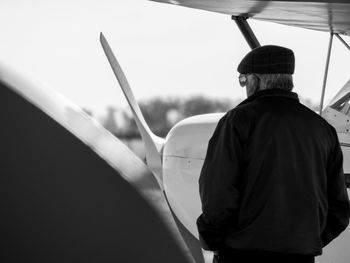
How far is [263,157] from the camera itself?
81.1 inches

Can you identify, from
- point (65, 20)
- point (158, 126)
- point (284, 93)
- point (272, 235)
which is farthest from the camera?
point (65, 20)

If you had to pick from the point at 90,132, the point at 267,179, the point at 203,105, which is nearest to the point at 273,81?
the point at 267,179

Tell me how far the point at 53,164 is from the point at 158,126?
2881cm

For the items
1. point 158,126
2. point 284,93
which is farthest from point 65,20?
point 284,93

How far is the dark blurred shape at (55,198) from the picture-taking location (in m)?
0.66

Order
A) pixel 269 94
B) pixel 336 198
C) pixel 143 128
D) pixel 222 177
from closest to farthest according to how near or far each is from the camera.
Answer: pixel 222 177 < pixel 269 94 < pixel 336 198 < pixel 143 128

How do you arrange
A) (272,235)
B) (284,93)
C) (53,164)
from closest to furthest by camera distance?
1. (53,164)
2. (272,235)
3. (284,93)

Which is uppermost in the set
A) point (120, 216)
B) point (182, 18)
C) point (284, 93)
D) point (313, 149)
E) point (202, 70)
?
point (120, 216)

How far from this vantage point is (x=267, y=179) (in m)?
2.05

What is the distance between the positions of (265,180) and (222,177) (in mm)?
134

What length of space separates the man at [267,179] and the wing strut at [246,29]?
246cm

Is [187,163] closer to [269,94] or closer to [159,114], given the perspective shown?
[269,94]

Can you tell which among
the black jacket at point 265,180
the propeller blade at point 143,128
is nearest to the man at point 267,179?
the black jacket at point 265,180

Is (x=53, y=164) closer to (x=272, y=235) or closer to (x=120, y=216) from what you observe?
(x=120, y=216)
